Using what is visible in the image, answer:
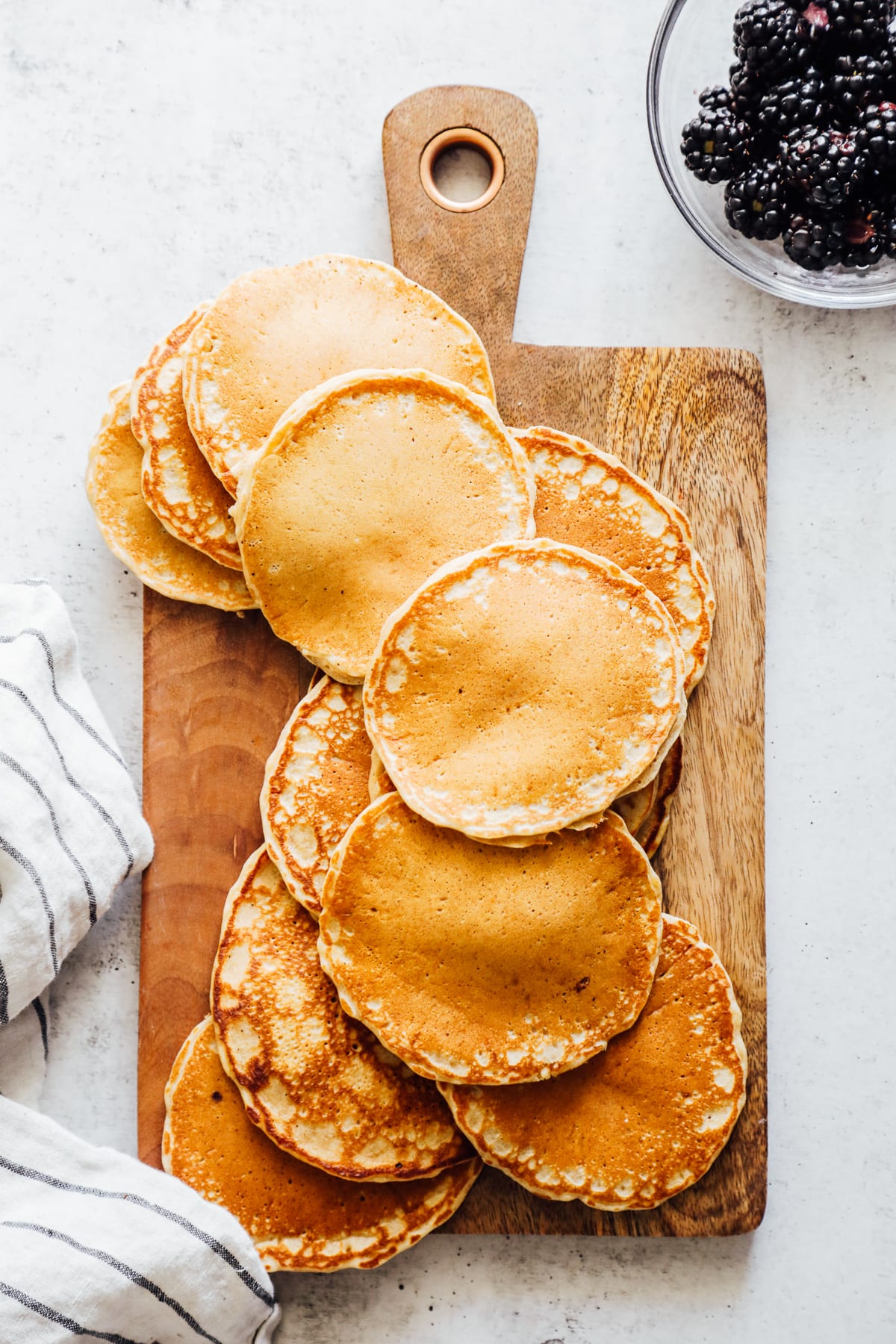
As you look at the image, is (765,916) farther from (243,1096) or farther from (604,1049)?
(243,1096)

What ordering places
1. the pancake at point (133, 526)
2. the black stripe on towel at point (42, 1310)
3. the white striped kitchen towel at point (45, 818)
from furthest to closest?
the pancake at point (133, 526), the white striped kitchen towel at point (45, 818), the black stripe on towel at point (42, 1310)

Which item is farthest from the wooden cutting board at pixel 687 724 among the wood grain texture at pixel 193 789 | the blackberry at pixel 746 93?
the blackberry at pixel 746 93

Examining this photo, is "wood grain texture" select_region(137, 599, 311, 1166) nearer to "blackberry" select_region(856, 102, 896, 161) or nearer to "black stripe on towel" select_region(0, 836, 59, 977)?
"black stripe on towel" select_region(0, 836, 59, 977)

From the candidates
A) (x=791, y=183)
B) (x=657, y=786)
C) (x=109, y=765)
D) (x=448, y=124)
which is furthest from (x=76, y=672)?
(x=791, y=183)

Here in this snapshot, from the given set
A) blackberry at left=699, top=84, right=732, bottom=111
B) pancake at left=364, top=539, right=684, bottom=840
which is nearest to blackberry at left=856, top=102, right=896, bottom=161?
blackberry at left=699, top=84, right=732, bottom=111

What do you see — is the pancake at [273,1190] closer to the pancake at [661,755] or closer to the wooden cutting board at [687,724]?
the wooden cutting board at [687,724]

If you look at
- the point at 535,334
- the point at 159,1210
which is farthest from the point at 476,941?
the point at 535,334

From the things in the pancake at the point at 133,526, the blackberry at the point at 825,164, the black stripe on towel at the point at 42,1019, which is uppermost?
the blackberry at the point at 825,164
